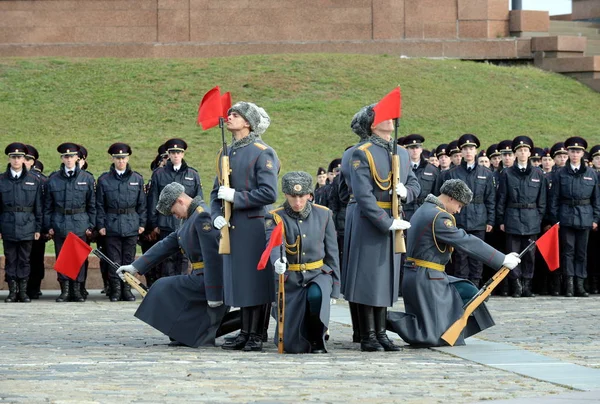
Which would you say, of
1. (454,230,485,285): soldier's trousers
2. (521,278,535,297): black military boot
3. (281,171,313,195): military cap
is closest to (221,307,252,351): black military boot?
(281,171,313,195): military cap

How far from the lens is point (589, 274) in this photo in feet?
62.0

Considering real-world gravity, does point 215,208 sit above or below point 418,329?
above

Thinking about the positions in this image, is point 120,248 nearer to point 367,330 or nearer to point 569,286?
point 569,286

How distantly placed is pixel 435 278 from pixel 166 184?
7.50m

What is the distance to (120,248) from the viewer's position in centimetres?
1809

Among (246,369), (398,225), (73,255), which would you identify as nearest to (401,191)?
(398,225)

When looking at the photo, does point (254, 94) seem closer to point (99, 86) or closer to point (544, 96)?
point (99, 86)

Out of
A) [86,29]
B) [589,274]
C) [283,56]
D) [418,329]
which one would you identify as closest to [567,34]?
[283,56]

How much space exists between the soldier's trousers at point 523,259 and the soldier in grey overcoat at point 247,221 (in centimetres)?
726

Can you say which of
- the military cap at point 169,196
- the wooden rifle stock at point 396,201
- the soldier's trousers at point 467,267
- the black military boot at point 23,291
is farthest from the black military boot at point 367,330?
the black military boot at point 23,291

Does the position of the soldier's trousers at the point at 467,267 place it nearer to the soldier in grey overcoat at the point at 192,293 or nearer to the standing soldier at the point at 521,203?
the standing soldier at the point at 521,203

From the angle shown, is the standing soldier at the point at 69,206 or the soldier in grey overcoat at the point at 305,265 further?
the standing soldier at the point at 69,206

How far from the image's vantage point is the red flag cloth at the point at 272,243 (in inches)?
416

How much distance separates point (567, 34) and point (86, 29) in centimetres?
1201
